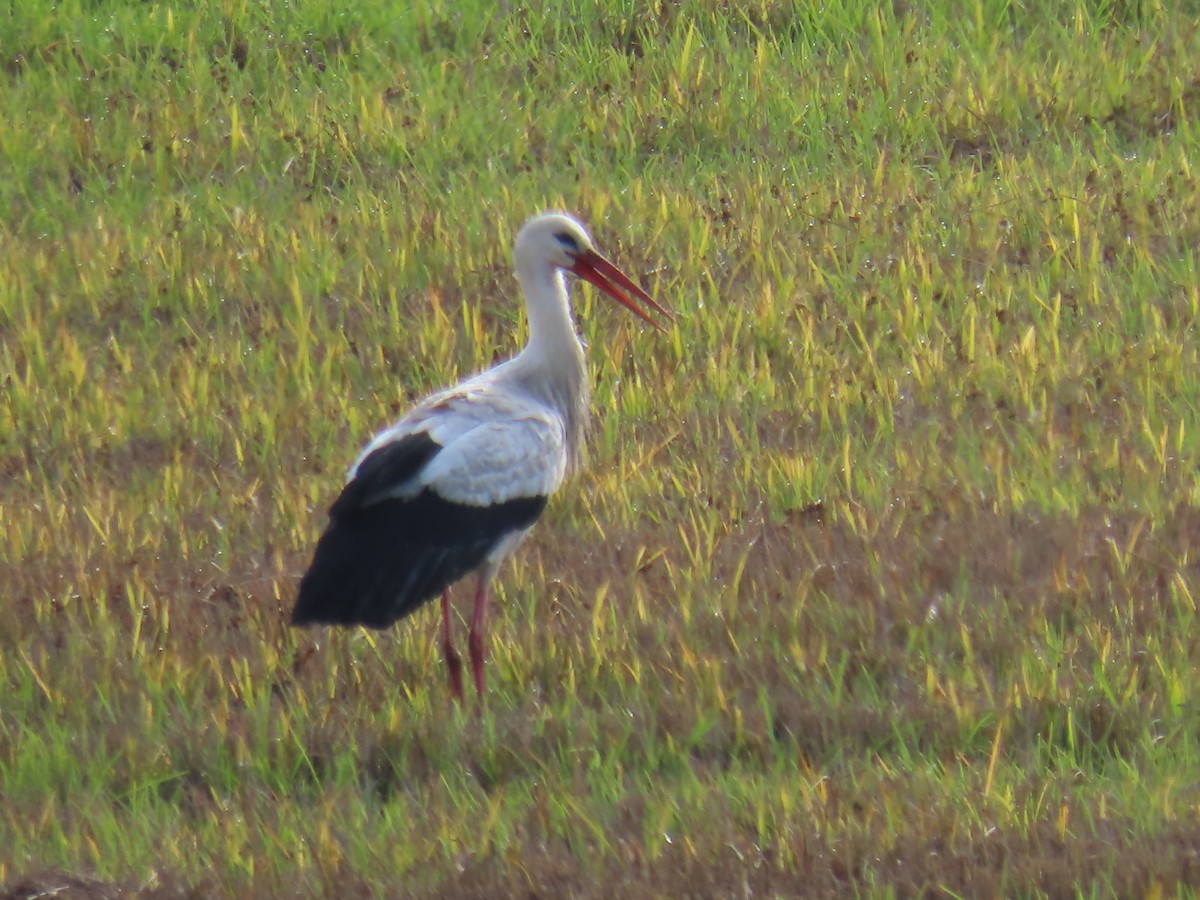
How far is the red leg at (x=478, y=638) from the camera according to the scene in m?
5.06

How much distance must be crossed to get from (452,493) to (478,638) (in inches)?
15.1

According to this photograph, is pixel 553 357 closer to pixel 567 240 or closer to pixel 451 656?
pixel 567 240

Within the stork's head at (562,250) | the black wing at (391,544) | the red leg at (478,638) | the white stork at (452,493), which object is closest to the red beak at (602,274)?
the stork's head at (562,250)

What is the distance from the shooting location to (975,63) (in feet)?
31.8

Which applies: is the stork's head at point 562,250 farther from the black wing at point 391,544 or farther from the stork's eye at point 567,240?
the black wing at point 391,544

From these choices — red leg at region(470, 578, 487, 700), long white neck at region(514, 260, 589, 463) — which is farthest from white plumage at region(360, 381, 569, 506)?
red leg at region(470, 578, 487, 700)

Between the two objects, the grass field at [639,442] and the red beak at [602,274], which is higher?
the red beak at [602,274]

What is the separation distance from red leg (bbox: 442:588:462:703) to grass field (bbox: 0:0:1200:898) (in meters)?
0.08

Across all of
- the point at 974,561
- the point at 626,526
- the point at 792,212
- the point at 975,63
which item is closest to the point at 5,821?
the point at 626,526

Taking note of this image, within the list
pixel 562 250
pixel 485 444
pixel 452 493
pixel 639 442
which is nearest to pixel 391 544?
pixel 452 493

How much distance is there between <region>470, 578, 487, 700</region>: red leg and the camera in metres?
5.06

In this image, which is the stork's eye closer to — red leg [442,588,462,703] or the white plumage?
the white plumage

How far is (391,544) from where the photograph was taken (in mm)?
5109

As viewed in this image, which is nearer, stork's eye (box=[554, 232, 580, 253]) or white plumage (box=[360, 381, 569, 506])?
white plumage (box=[360, 381, 569, 506])
